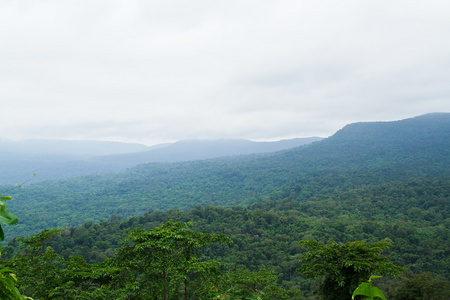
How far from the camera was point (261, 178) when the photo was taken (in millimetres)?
100750

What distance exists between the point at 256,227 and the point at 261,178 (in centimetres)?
5924

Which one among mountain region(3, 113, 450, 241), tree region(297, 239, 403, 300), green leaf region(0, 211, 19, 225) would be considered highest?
green leaf region(0, 211, 19, 225)

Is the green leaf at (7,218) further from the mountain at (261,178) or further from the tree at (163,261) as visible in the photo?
the mountain at (261,178)

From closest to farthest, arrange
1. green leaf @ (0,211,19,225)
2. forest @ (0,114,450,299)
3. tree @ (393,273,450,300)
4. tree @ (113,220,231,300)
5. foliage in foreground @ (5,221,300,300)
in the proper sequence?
1. green leaf @ (0,211,19,225)
2. foliage in foreground @ (5,221,300,300)
3. tree @ (113,220,231,300)
4. forest @ (0,114,450,299)
5. tree @ (393,273,450,300)

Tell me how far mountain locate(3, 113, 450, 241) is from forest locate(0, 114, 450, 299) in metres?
0.58

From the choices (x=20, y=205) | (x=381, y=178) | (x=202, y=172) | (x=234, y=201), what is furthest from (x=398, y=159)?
(x=20, y=205)

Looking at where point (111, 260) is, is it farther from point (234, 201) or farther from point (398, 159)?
point (398, 159)

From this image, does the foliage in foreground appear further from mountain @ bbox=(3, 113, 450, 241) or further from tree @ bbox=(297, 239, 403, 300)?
mountain @ bbox=(3, 113, 450, 241)

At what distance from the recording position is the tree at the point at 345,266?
7234mm

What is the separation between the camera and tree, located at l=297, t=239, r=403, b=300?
285 inches

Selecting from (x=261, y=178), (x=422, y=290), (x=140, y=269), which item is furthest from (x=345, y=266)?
(x=261, y=178)

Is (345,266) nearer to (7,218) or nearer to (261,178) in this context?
(7,218)

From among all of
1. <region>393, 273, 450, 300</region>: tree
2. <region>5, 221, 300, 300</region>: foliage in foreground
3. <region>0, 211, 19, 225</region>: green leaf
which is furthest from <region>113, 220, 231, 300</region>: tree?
<region>393, 273, 450, 300</region>: tree

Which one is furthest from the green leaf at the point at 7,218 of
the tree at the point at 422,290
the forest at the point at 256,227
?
the tree at the point at 422,290
